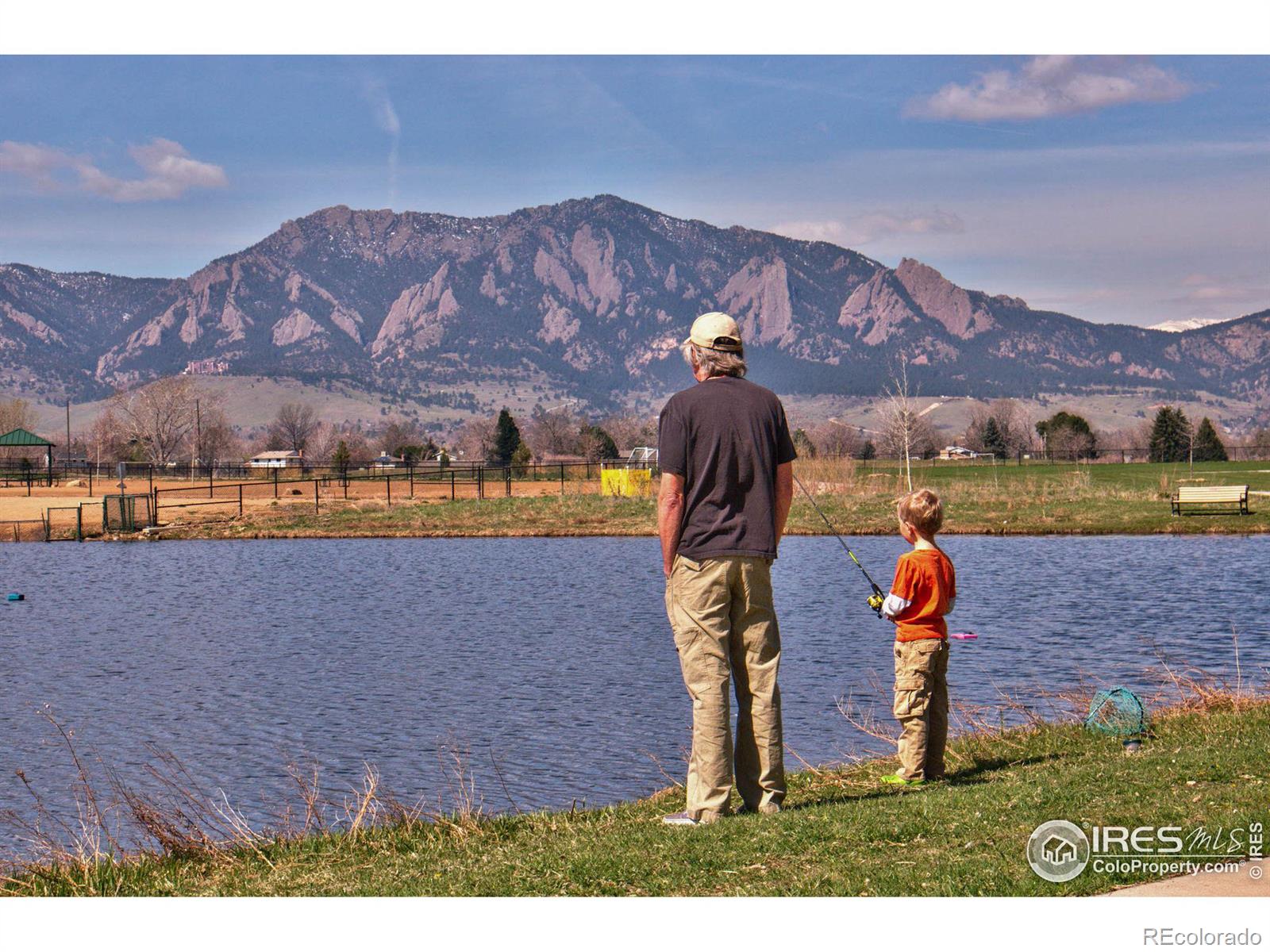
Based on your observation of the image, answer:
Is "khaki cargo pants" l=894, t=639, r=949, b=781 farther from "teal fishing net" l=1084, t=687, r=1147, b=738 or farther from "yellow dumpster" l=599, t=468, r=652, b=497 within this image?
"yellow dumpster" l=599, t=468, r=652, b=497

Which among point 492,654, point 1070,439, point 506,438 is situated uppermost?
point 506,438

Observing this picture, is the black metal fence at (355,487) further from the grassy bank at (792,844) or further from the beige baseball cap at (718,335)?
the beige baseball cap at (718,335)

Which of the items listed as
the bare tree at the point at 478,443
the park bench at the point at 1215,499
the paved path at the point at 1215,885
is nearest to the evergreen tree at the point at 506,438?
the bare tree at the point at 478,443

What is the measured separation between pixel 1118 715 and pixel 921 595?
2904 mm

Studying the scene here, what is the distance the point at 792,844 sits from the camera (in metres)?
7.09

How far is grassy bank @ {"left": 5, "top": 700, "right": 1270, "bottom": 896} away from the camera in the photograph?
6.55 metres

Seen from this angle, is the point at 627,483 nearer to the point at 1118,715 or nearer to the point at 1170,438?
the point at 1118,715

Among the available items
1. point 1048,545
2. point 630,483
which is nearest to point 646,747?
point 1048,545

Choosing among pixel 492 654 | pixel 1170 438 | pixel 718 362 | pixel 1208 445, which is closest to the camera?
pixel 718 362

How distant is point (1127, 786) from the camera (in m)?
7.96

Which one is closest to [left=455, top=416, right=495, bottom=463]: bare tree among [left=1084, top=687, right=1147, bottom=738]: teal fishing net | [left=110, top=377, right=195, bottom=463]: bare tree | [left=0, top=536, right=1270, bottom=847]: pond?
[left=110, top=377, right=195, bottom=463]: bare tree

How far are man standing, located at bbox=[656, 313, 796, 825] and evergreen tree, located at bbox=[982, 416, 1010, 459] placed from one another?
13655 cm

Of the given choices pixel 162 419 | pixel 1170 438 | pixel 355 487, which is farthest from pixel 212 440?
pixel 1170 438

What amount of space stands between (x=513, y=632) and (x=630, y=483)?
1578 inches
